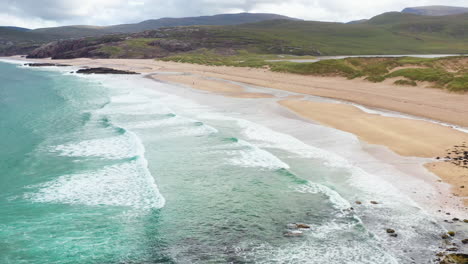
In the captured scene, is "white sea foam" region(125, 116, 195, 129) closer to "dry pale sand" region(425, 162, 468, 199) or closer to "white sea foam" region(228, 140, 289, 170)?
"white sea foam" region(228, 140, 289, 170)

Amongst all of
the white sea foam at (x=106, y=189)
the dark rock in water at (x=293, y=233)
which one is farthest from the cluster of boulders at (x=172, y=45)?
the dark rock in water at (x=293, y=233)

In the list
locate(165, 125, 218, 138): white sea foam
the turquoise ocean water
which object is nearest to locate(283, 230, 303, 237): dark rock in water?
the turquoise ocean water

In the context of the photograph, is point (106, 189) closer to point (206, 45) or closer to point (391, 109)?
point (391, 109)

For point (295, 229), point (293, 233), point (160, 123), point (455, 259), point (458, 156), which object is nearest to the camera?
point (455, 259)

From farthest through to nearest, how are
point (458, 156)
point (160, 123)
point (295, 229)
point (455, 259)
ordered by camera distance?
point (160, 123), point (458, 156), point (295, 229), point (455, 259)

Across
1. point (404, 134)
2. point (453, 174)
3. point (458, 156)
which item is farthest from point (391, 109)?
point (453, 174)

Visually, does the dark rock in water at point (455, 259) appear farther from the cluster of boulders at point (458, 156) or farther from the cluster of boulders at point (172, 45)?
the cluster of boulders at point (172, 45)
